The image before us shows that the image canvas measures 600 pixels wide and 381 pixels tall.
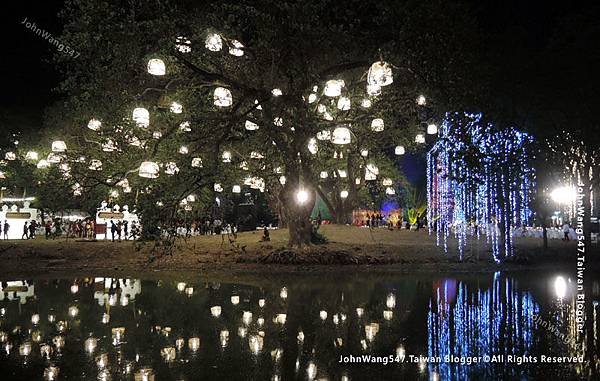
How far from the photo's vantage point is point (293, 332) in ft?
27.4

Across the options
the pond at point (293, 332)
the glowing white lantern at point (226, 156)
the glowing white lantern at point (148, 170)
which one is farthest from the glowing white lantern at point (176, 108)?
the glowing white lantern at point (226, 156)

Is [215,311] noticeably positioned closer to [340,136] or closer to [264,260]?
[340,136]

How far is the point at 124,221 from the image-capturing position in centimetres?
3388

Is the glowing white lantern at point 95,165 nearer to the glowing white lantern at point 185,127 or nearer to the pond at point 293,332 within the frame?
the glowing white lantern at point 185,127

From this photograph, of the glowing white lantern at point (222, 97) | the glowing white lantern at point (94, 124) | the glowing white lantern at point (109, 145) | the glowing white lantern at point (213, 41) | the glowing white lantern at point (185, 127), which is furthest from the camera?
the glowing white lantern at point (109, 145)

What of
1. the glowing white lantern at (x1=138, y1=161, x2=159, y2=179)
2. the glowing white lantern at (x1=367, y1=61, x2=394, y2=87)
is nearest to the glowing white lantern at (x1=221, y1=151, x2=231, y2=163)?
the glowing white lantern at (x1=138, y1=161, x2=159, y2=179)

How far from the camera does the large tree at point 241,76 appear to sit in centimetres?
1428

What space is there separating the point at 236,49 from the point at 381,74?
5.63m

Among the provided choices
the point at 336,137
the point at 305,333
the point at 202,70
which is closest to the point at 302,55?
the point at 336,137

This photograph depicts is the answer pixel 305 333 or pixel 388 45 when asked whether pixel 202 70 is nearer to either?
pixel 388 45

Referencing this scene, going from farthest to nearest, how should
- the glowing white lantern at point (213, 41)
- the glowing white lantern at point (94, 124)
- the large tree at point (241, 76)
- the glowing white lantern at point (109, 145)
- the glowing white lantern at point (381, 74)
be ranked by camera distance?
the glowing white lantern at point (109, 145) < the glowing white lantern at point (94, 124) < the glowing white lantern at point (213, 41) < the large tree at point (241, 76) < the glowing white lantern at point (381, 74)

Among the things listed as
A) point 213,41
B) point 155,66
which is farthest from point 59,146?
point 213,41

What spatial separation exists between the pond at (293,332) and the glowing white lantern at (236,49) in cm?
741

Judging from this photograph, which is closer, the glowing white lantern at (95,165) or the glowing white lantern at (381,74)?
the glowing white lantern at (381,74)
